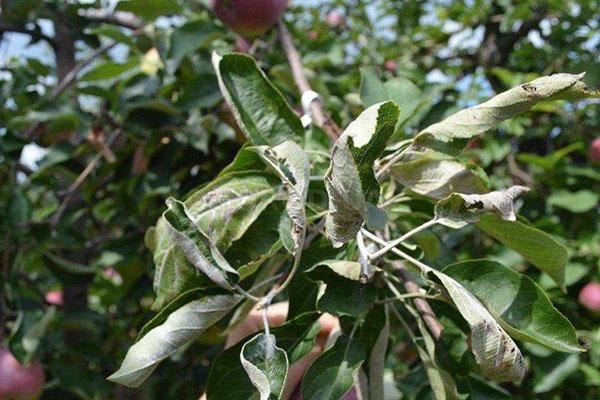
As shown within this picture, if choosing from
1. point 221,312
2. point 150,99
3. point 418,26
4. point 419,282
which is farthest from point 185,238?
point 418,26

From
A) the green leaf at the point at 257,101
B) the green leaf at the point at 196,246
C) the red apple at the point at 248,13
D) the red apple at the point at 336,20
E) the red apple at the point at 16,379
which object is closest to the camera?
the green leaf at the point at 196,246

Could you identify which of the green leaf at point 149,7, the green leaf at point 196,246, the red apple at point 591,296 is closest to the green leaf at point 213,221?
the green leaf at point 196,246

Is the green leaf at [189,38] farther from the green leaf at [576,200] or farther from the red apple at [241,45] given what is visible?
the green leaf at [576,200]

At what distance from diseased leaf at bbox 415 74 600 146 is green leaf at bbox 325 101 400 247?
0.10m

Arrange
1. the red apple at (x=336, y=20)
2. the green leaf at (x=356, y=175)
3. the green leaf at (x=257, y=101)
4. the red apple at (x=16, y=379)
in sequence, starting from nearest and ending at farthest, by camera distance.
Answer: the green leaf at (x=356, y=175)
the green leaf at (x=257, y=101)
the red apple at (x=16, y=379)
the red apple at (x=336, y=20)

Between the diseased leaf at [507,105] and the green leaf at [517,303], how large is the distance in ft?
0.36

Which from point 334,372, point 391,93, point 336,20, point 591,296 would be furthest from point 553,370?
point 336,20

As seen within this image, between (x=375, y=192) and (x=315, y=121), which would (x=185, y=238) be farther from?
(x=315, y=121)

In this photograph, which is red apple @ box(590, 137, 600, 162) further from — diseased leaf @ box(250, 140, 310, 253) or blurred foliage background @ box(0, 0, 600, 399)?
diseased leaf @ box(250, 140, 310, 253)

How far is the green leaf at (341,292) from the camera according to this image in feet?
1.90

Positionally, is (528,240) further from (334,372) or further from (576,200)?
(576,200)

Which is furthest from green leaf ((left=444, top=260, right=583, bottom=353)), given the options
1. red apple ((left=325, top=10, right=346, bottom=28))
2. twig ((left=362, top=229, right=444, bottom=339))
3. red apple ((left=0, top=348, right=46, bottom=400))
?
red apple ((left=325, top=10, right=346, bottom=28))

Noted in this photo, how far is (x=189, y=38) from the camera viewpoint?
108 centimetres

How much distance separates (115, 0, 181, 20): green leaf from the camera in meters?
1.11
